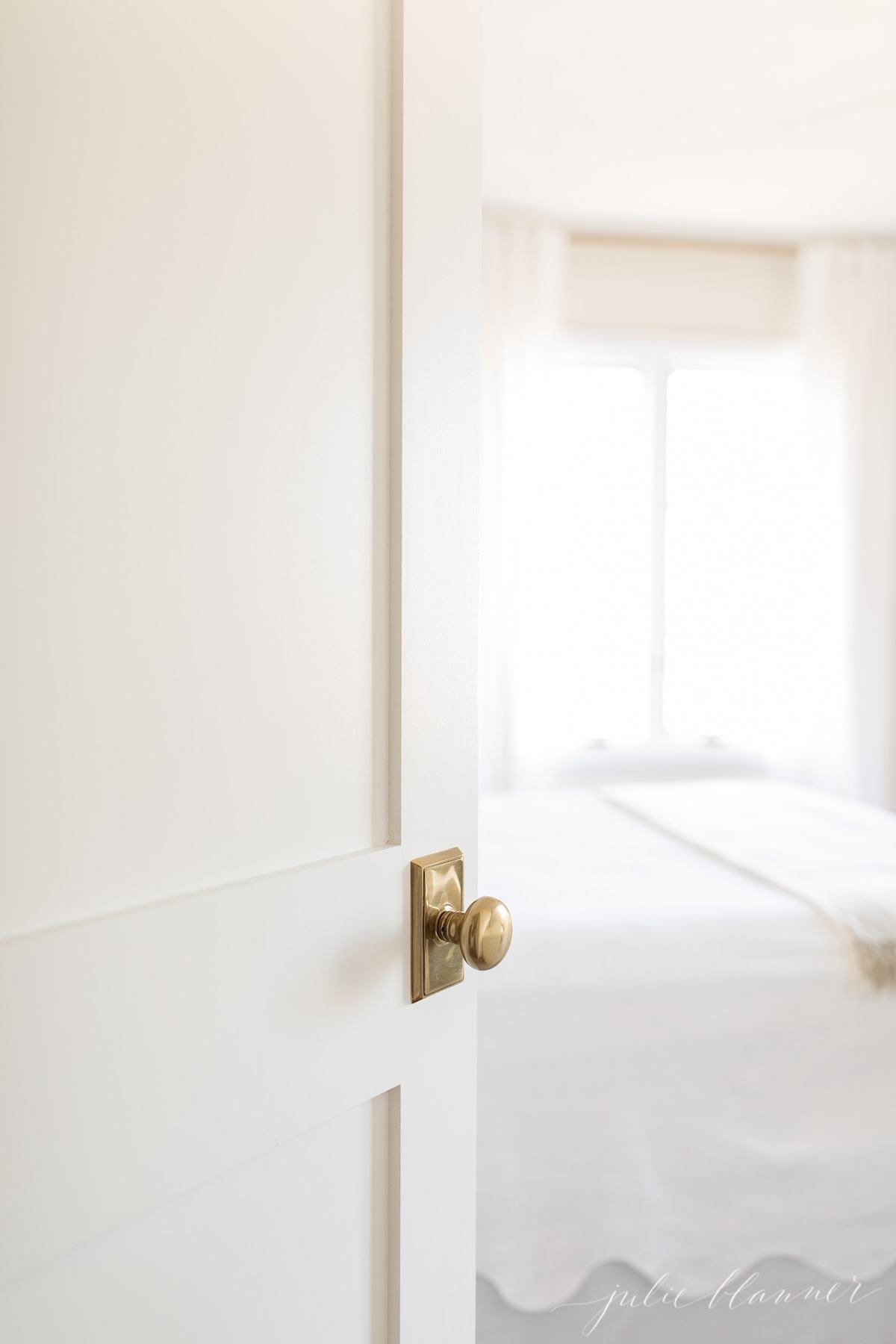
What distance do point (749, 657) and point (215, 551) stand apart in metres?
3.75

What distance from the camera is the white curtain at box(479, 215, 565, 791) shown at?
11.9 feet

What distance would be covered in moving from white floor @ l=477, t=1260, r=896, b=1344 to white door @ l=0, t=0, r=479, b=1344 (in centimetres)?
87

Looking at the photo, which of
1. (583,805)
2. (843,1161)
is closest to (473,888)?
(843,1161)

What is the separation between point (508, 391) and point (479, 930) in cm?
324

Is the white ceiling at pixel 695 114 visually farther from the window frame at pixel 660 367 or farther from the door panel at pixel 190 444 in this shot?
the door panel at pixel 190 444

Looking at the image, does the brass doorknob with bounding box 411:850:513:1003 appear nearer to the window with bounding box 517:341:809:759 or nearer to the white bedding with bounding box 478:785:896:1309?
the white bedding with bounding box 478:785:896:1309

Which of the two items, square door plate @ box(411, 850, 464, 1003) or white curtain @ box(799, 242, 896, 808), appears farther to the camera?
white curtain @ box(799, 242, 896, 808)

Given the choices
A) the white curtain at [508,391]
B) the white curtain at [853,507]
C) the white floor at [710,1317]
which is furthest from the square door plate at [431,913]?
the white curtain at [853,507]

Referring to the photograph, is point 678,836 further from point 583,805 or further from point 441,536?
point 441,536

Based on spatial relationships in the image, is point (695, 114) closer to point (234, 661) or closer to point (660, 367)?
point (660, 367)

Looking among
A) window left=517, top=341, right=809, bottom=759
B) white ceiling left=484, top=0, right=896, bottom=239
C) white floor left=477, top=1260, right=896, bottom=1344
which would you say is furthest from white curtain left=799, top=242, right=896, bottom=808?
white floor left=477, top=1260, right=896, bottom=1344

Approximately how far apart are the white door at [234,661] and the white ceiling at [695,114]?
2164 mm

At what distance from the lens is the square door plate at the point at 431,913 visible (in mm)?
673

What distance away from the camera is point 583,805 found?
8.97 ft
